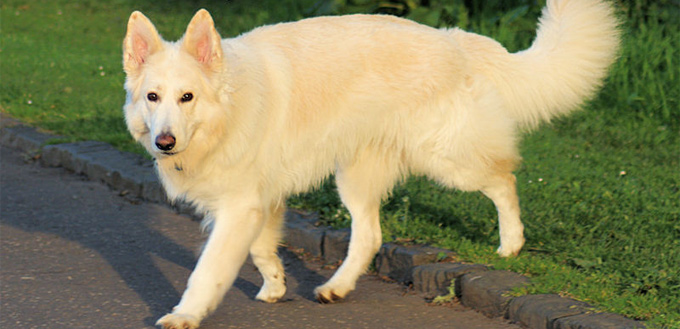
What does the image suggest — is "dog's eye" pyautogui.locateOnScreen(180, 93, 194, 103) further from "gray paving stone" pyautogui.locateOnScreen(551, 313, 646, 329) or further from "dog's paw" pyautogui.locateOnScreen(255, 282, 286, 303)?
"gray paving stone" pyautogui.locateOnScreen(551, 313, 646, 329)

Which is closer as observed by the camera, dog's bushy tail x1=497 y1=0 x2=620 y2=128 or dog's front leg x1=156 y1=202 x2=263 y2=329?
dog's front leg x1=156 y1=202 x2=263 y2=329

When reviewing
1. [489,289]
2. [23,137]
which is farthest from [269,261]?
[23,137]

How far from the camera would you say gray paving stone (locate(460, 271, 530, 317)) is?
15.8ft

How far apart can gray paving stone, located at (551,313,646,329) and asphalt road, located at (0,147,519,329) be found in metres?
0.40

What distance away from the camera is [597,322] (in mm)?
4301

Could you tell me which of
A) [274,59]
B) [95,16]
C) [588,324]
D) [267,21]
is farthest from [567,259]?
[95,16]

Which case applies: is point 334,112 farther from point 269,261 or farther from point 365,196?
point 269,261

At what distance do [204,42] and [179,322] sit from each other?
53.2 inches

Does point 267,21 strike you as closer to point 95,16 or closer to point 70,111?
point 95,16

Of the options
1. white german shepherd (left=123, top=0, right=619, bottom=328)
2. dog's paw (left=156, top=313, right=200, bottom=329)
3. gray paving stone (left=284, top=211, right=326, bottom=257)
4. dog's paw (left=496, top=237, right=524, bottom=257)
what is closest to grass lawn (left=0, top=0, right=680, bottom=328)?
dog's paw (left=496, top=237, right=524, bottom=257)

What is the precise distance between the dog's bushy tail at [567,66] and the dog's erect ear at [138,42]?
2.01m

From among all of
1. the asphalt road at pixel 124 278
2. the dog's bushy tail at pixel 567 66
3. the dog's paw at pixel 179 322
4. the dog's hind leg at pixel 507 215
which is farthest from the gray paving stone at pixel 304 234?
the dog's paw at pixel 179 322

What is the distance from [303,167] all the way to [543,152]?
3561mm

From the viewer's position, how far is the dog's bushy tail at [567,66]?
5410 mm
